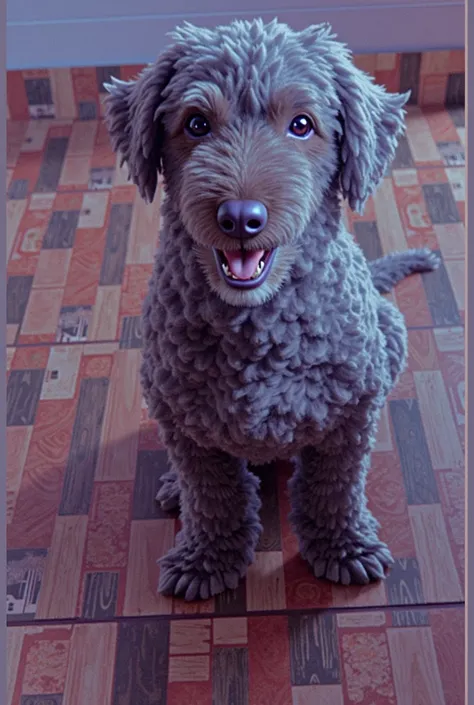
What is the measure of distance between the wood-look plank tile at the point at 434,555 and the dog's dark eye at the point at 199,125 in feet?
2.71

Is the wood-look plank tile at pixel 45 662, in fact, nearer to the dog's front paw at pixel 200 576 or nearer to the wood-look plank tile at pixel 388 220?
the dog's front paw at pixel 200 576

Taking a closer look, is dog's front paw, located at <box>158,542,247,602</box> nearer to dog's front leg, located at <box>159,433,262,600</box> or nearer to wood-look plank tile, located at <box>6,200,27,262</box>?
dog's front leg, located at <box>159,433,262,600</box>

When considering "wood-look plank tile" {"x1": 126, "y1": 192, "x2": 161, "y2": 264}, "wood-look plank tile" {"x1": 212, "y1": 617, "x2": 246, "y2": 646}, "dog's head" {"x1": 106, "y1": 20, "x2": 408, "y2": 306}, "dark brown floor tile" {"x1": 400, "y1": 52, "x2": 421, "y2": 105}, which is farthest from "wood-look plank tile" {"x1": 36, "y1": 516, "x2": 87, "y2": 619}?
"dark brown floor tile" {"x1": 400, "y1": 52, "x2": 421, "y2": 105}

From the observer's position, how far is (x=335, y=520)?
1.64m

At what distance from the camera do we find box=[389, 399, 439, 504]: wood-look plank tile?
5.85 ft

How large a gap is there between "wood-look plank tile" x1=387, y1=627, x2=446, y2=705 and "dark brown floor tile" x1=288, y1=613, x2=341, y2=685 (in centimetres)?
9

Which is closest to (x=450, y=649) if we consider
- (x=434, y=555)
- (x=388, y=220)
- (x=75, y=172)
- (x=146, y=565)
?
(x=434, y=555)

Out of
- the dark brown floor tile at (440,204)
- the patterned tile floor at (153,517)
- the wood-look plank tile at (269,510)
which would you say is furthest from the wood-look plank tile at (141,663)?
the dark brown floor tile at (440,204)

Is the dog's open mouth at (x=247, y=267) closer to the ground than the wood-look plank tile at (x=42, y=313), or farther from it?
closer to the ground

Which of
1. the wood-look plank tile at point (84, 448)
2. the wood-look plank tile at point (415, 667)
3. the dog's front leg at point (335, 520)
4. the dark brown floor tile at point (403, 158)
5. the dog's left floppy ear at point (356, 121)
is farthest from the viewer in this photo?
the dark brown floor tile at point (403, 158)

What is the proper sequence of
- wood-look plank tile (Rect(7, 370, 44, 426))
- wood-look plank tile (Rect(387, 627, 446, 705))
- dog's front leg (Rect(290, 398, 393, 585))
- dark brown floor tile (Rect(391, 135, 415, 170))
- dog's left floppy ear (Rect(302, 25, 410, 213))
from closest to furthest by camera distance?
dog's left floppy ear (Rect(302, 25, 410, 213)), wood-look plank tile (Rect(387, 627, 446, 705)), dog's front leg (Rect(290, 398, 393, 585)), wood-look plank tile (Rect(7, 370, 44, 426)), dark brown floor tile (Rect(391, 135, 415, 170))

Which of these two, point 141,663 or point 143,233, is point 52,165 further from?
point 141,663

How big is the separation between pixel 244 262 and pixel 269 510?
0.65 meters

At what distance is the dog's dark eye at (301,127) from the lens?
122 cm
